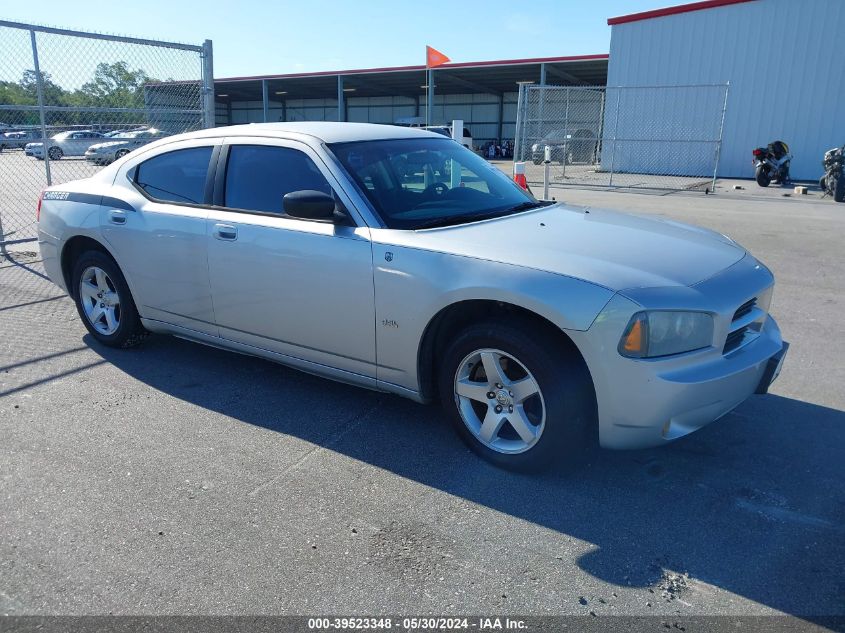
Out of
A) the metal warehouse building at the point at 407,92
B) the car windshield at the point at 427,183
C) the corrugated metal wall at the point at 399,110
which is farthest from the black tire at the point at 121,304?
the corrugated metal wall at the point at 399,110

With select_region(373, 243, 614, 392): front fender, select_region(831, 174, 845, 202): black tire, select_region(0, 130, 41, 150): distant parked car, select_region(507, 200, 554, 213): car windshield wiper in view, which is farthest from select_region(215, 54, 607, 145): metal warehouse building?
select_region(373, 243, 614, 392): front fender

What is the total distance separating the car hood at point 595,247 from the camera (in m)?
3.15

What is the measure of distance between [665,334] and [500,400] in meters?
0.85

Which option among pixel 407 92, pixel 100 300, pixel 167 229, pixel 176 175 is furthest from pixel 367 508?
pixel 407 92

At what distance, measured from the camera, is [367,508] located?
3152 millimetres

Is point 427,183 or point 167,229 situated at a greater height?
point 427,183

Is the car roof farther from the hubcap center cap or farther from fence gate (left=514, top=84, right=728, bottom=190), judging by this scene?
fence gate (left=514, top=84, right=728, bottom=190)

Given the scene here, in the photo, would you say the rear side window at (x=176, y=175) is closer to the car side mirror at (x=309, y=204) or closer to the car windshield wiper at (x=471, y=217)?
the car side mirror at (x=309, y=204)

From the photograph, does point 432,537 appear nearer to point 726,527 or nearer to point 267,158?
point 726,527

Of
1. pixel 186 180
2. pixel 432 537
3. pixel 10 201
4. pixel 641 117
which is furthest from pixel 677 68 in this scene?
pixel 432 537

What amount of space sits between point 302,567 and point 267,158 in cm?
256

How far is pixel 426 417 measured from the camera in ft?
13.5

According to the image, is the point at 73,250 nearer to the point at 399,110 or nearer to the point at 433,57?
the point at 433,57

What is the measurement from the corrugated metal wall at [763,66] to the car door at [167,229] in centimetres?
2133
